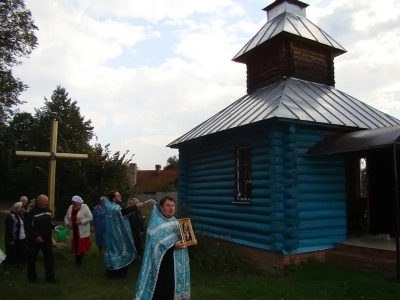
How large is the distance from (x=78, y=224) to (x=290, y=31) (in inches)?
307

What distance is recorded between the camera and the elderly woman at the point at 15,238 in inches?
324

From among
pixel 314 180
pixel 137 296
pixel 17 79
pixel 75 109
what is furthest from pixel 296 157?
pixel 75 109

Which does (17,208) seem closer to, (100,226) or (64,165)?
(100,226)

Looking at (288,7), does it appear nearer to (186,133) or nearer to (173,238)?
(186,133)

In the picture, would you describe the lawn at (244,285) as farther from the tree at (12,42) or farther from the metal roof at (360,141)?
the tree at (12,42)

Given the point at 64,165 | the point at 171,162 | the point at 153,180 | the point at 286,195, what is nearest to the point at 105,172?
the point at 64,165

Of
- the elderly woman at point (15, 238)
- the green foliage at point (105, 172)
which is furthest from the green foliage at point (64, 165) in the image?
the elderly woman at point (15, 238)

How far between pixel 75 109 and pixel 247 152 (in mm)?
25232

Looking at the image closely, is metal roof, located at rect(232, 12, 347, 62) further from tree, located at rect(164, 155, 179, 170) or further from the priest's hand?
tree, located at rect(164, 155, 179, 170)

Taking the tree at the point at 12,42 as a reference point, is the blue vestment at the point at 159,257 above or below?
below

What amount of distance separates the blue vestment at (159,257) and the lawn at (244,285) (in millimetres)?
1913

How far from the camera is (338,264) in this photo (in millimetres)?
7633

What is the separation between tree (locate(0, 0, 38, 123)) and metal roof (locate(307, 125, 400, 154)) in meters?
17.5

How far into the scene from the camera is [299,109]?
8.25 meters
